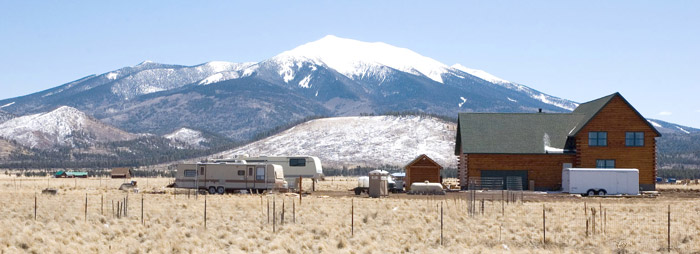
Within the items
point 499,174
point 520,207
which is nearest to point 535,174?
point 499,174

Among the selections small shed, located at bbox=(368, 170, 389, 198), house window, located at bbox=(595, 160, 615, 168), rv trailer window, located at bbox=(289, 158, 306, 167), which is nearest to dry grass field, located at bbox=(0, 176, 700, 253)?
small shed, located at bbox=(368, 170, 389, 198)

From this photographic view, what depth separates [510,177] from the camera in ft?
209

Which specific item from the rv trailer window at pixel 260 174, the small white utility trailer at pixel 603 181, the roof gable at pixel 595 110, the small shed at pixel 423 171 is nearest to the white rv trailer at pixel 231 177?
the rv trailer window at pixel 260 174

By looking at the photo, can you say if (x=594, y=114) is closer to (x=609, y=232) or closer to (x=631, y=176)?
(x=631, y=176)

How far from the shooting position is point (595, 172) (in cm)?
5700

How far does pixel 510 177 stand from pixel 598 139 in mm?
7688

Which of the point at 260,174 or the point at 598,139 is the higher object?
the point at 598,139

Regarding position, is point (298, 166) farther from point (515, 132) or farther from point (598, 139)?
point (598, 139)

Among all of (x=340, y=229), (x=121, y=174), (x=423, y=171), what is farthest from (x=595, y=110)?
(x=121, y=174)

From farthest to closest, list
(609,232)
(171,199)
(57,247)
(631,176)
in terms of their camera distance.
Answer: (631,176) → (171,199) → (609,232) → (57,247)

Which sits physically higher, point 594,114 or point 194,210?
point 594,114

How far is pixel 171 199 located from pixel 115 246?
1958cm

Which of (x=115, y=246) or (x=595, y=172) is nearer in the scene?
(x=115, y=246)

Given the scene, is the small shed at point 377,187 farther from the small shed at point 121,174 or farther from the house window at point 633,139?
the small shed at point 121,174
